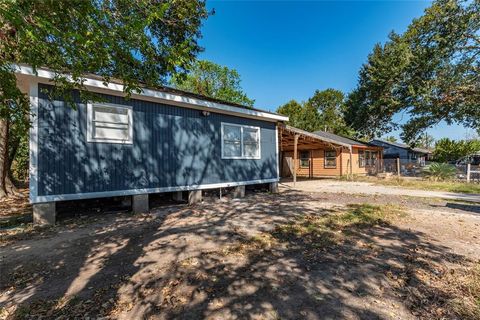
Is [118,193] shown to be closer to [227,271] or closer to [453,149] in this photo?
[227,271]

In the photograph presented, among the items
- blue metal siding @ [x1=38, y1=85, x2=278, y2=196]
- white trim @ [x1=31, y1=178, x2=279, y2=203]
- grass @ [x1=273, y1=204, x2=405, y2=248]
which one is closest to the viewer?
grass @ [x1=273, y1=204, x2=405, y2=248]

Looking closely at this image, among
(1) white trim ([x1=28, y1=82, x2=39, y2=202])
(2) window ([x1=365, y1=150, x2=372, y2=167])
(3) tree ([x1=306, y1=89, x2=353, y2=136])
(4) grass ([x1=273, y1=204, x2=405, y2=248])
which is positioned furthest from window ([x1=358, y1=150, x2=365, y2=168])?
(1) white trim ([x1=28, y1=82, x2=39, y2=202])

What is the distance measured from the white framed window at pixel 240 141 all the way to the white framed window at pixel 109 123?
11.1ft

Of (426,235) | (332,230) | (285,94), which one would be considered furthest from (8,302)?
(285,94)

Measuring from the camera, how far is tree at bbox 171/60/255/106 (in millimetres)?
32531

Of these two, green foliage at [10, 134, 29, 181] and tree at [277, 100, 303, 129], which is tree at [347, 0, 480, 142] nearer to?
tree at [277, 100, 303, 129]

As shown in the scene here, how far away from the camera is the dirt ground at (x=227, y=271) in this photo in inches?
98.2

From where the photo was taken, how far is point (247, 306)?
2514mm

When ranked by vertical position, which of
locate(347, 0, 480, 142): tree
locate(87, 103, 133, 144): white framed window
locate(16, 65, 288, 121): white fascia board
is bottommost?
locate(87, 103, 133, 144): white framed window

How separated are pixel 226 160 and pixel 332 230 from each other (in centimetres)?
503

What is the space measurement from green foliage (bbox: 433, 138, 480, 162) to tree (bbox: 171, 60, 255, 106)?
2508cm

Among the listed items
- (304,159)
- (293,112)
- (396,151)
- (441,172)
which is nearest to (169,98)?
(304,159)

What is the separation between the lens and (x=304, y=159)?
74.0 ft

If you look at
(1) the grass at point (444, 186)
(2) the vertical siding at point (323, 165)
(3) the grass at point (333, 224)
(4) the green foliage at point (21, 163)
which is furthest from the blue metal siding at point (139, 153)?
(4) the green foliage at point (21, 163)
